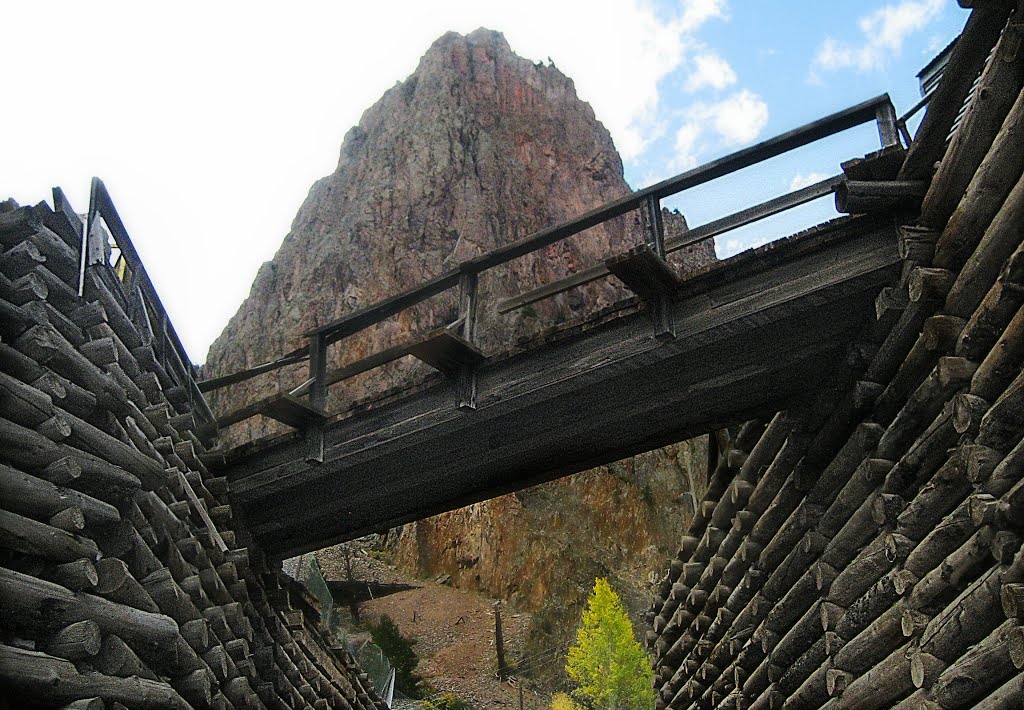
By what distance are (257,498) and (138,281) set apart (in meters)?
2.16

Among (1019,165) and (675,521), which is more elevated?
(675,521)

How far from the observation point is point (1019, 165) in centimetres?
413

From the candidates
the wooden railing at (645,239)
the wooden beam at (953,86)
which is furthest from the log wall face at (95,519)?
the wooden beam at (953,86)

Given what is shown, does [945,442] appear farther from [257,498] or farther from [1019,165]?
[257,498]

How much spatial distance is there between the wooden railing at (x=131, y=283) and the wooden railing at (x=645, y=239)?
1184 millimetres

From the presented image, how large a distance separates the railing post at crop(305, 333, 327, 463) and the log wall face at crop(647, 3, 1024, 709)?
3808mm

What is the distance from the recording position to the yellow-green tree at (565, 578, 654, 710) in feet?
78.9

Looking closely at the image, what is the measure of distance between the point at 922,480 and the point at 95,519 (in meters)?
4.66

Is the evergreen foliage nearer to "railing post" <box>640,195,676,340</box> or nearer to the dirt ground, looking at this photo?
A: the dirt ground

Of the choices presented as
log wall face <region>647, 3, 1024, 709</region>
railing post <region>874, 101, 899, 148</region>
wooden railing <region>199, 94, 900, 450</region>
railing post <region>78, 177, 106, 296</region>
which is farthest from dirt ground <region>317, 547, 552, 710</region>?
railing post <region>874, 101, 899, 148</region>

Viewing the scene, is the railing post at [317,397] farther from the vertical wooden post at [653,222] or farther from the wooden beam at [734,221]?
the vertical wooden post at [653,222]

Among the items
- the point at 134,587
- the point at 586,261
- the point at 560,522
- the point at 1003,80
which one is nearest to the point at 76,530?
the point at 134,587

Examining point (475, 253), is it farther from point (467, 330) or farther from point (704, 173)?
point (704, 173)

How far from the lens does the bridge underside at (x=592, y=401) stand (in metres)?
5.61
